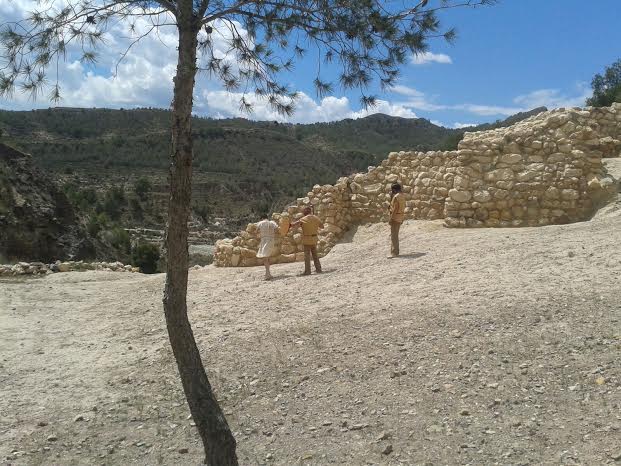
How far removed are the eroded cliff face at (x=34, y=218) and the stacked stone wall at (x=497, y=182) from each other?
12469 mm

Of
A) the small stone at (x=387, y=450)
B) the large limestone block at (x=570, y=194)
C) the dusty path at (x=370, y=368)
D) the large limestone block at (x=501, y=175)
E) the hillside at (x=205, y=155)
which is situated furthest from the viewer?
the hillside at (x=205, y=155)

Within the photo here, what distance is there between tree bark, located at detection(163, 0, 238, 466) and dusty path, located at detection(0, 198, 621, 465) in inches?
22.1

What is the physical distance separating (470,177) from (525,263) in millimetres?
3640

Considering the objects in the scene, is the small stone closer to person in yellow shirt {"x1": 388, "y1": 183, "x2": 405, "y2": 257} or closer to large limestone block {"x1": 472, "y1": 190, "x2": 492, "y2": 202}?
person in yellow shirt {"x1": 388, "y1": 183, "x2": 405, "y2": 257}

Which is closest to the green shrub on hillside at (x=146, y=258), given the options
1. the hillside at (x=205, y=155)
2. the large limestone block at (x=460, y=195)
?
the hillside at (x=205, y=155)

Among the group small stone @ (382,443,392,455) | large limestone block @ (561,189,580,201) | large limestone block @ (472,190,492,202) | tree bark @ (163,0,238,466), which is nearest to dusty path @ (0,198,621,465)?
small stone @ (382,443,392,455)

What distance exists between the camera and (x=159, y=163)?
49375mm

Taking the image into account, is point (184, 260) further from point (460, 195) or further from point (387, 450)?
point (460, 195)

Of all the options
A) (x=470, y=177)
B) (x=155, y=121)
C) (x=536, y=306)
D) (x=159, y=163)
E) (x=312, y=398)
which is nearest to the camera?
(x=312, y=398)

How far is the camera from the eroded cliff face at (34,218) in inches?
845

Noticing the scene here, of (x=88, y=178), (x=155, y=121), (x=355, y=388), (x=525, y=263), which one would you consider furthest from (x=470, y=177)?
(x=155, y=121)

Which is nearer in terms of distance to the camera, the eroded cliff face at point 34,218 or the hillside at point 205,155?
the eroded cliff face at point 34,218

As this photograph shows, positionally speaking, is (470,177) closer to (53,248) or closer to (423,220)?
(423,220)

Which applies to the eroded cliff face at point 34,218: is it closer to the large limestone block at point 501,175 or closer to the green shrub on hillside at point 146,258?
the green shrub on hillside at point 146,258
